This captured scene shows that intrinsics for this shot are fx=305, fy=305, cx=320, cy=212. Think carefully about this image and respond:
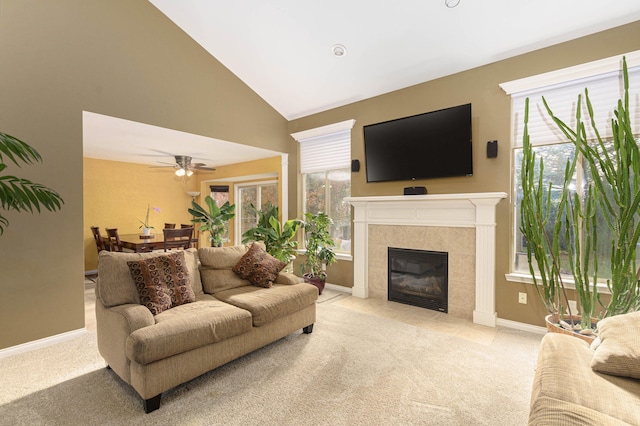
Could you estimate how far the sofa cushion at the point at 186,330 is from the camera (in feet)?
6.31

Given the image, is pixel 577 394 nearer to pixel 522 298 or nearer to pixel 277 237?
pixel 522 298

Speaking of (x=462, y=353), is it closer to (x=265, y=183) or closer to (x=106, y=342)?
(x=106, y=342)

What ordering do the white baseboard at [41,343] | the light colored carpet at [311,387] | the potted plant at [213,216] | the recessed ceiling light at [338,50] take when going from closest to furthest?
1. the light colored carpet at [311,387]
2. the white baseboard at [41,343]
3. the recessed ceiling light at [338,50]
4. the potted plant at [213,216]

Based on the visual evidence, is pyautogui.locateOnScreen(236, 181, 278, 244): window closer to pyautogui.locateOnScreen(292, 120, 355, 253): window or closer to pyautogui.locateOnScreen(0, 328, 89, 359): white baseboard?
pyautogui.locateOnScreen(292, 120, 355, 253): window

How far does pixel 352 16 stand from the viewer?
10.7 ft

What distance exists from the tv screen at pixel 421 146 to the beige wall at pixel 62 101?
2.70 meters

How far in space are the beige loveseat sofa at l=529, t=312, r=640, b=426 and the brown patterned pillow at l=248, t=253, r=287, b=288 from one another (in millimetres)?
2326

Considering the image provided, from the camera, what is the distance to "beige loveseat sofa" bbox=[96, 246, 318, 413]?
6.51 feet

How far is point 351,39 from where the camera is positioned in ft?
11.7

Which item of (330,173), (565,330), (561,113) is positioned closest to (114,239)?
(330,173)

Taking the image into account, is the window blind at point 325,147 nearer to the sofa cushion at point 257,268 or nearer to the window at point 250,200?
A: the window at point 250,200

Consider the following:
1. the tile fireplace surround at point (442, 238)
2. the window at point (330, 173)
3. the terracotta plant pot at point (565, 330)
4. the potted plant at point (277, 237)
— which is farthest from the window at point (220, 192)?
the terracotta plant pot at point (565, 330)

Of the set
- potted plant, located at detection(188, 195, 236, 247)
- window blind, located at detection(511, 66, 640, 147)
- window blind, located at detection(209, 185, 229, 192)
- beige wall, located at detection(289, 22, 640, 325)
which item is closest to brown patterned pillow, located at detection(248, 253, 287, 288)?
beige wall, located at detection(289, 22, 640, 325)

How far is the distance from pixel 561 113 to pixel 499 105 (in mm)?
581
